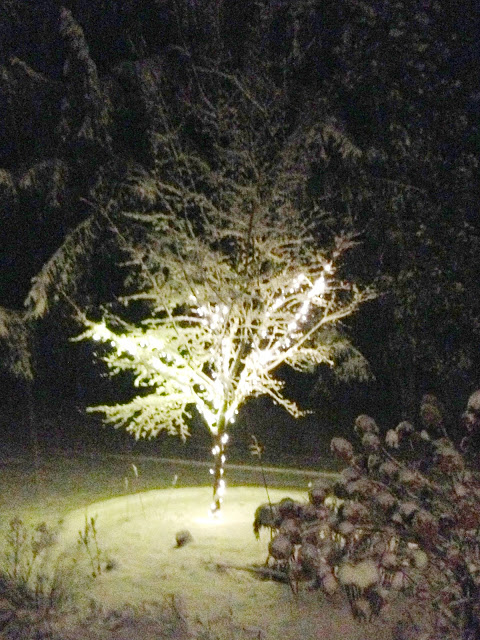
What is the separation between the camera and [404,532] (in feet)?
15.4

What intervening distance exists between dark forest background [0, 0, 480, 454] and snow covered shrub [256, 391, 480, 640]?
3.98m

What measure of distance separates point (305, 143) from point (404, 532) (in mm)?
6173

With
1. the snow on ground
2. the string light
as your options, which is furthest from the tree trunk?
the snow on ground

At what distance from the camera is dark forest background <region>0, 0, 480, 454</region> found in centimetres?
936

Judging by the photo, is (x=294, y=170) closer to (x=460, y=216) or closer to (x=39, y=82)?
(x=460, y=216)

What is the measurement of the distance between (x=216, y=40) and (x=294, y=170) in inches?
71.8

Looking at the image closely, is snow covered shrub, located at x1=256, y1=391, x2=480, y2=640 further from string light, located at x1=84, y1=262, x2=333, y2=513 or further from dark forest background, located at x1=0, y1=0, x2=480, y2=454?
dark forest background, located at x1=0, y1=0, x2=480, y2=454

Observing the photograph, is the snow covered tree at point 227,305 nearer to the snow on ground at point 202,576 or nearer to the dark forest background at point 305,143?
the snow on ground at point 202,576

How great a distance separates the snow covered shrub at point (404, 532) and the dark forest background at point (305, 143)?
398 centimetres

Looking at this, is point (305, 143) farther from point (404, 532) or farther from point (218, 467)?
point (404, 532)

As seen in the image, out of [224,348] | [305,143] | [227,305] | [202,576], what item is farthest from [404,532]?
[305,143]

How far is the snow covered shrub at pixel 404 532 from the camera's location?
444 centimetres

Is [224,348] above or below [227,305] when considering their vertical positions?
below

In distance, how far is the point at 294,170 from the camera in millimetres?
8219
